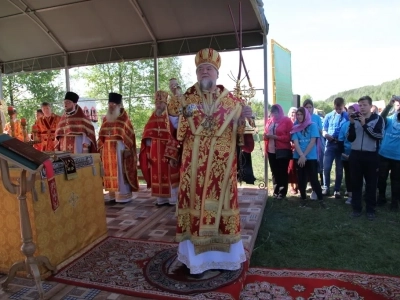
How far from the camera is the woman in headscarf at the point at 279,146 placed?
19.3 feet

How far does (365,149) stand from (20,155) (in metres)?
4.36

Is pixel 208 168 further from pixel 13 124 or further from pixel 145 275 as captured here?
pixel 13 124

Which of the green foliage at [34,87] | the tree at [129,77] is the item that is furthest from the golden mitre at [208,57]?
the green foliage at [34,87]

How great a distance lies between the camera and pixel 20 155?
249 centimetres

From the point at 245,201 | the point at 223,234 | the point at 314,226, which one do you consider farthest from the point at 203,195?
the point at 245,201

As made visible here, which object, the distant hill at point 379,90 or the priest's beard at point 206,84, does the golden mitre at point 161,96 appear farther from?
the distant hill at point 379,90

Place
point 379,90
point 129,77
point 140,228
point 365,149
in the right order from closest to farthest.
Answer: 1. point 140,228
2. point 365,149
3. point 129,77
4. point 379,90

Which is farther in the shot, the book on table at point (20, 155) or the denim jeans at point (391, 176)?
the denim jeans at point (391, 176)

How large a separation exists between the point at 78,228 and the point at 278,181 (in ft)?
12.3

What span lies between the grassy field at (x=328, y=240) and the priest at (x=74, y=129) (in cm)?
318

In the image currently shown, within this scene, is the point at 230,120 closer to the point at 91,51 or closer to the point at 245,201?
the point at 245,201

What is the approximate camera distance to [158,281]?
2926 mm

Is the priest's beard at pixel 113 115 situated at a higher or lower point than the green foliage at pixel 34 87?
lower

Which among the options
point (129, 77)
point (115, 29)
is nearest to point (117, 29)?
point (115, 29)
